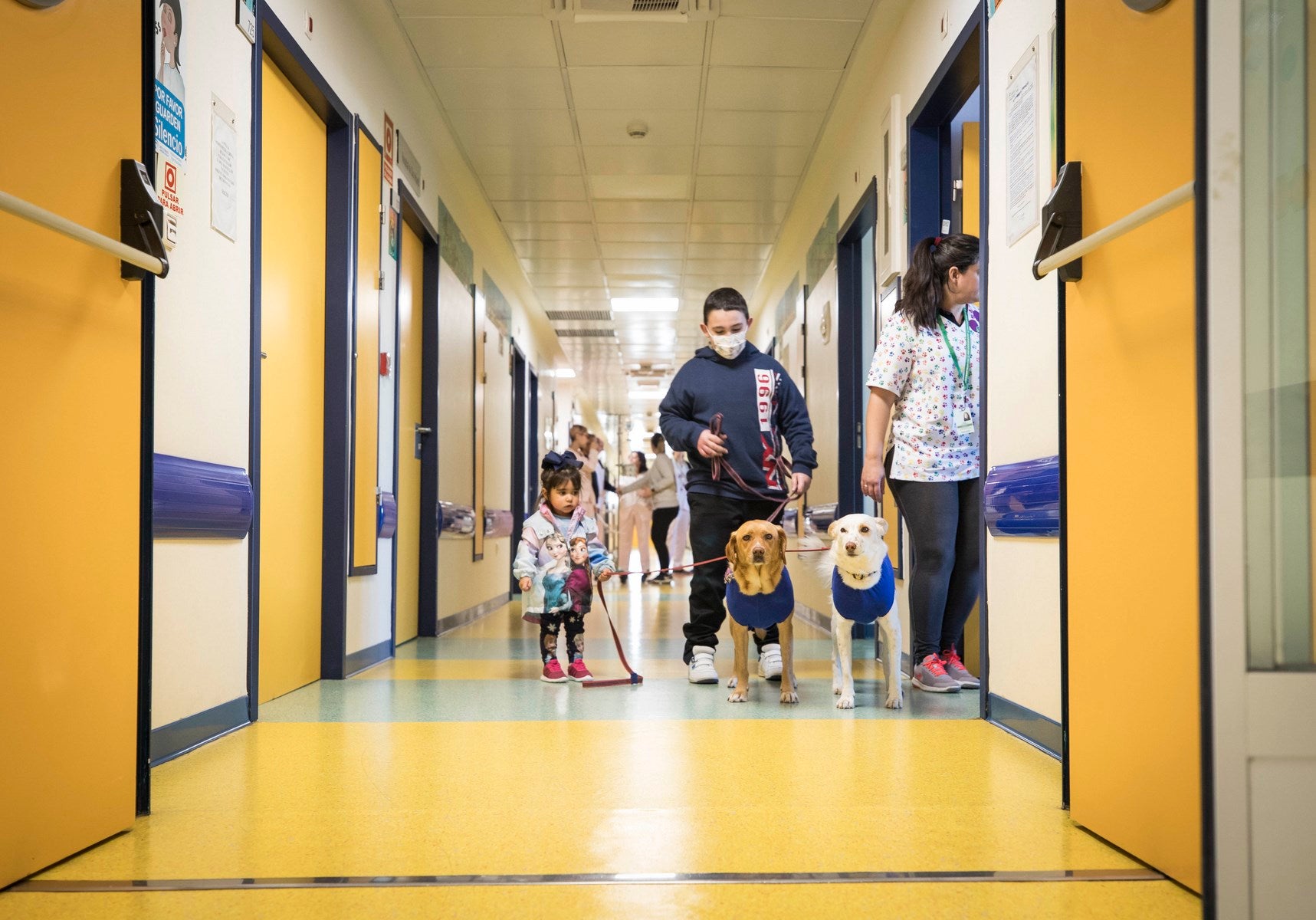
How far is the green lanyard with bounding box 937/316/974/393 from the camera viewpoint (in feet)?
11.9

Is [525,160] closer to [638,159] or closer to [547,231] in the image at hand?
[638,159]

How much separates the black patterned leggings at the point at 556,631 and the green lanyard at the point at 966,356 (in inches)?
67.6

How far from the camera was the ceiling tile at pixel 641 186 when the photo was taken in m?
7.06

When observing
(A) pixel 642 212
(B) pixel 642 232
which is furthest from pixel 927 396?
(B) pixel 642 232

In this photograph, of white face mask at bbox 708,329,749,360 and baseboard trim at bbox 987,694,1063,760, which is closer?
baseboard trim at bbox 987,694,1063,760

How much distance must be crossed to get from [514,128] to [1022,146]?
3.78 metres

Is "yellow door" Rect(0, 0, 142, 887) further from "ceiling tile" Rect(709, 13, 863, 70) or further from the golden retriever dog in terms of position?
"ceiling tile" Rect(709, 13, 863, 70)

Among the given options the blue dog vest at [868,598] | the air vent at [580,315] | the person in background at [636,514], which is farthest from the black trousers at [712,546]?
the air vent at [580,315]

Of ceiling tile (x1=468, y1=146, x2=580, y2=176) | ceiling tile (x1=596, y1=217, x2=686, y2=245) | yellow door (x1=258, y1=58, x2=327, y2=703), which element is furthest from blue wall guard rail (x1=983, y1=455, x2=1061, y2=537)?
ceiling tile (x1=596, y1=217, x2=686, y2=245)

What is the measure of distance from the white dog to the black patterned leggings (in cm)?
122

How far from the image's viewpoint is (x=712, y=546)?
159 inches

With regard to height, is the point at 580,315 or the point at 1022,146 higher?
the point at 580,315

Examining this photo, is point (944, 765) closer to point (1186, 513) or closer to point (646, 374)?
point (1186, 513)

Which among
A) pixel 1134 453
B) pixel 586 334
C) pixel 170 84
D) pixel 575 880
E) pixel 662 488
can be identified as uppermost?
pixel 586 334
